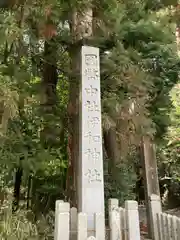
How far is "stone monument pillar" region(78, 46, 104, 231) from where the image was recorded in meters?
3.50

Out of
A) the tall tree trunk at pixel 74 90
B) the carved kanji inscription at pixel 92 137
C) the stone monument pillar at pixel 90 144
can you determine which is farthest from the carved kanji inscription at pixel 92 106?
the tall tree trunk at pixel 74 90

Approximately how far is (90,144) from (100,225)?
0.99m

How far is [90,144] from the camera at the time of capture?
3695 mm

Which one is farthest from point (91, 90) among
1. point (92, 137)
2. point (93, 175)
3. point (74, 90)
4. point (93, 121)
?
point (74, 90)

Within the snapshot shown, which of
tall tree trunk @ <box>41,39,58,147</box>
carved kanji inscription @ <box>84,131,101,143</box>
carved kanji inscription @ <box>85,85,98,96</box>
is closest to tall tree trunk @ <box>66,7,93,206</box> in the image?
tall tree trunk @ <box>41,39,58,147</box>

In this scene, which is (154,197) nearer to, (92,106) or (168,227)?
(168,227)

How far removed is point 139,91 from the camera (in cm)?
520

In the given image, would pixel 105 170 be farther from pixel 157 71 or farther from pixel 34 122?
pixel 157 71

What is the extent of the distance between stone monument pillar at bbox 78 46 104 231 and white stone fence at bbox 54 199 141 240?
0.12 metres

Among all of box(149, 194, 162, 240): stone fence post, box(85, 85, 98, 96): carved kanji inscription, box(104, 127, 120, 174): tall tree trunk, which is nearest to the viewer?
box(85, 85, 98, 96): carved kanji inscription

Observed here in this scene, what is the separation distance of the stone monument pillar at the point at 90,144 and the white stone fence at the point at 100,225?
0.12 meters

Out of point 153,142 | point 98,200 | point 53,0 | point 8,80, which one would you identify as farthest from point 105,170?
point 53,0

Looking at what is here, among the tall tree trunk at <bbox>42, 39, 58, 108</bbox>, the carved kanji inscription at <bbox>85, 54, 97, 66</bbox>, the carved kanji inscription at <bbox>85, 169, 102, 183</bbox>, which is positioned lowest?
the carved kanji inscription at <bbox>85, 169, 102, 183</bbox>

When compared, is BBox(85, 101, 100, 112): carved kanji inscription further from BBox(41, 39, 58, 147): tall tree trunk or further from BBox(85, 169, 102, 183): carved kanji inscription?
BBox(41, 39, 58, 147): tall tree trunk
